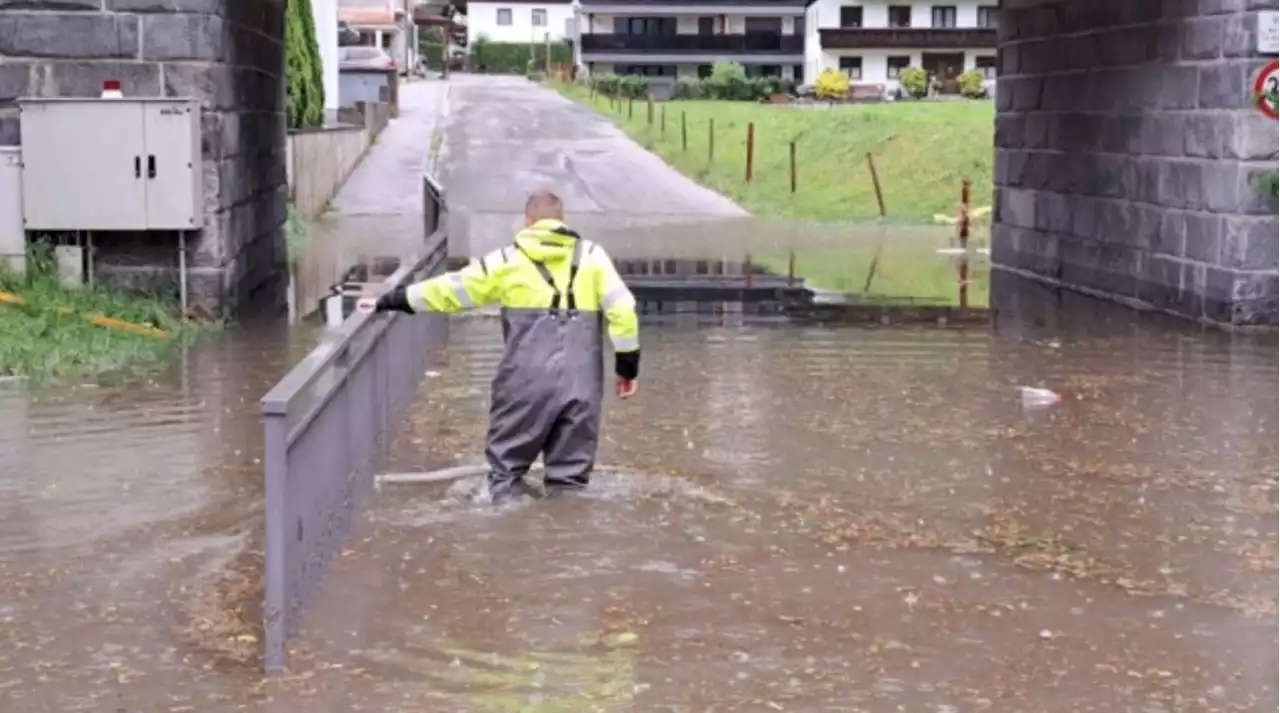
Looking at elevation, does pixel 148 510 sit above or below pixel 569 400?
below

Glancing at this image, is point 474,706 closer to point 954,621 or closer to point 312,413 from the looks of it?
point 312,413

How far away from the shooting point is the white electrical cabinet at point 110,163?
13.8m

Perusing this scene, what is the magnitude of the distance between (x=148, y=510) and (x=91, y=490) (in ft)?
1.78

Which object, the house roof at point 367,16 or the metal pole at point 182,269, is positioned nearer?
Answer: the metal pole at point 182,269

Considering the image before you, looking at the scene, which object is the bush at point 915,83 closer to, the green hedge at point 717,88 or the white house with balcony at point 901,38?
the green hedge at point 717,88

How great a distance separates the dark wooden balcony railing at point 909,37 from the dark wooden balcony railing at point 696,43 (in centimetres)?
1018

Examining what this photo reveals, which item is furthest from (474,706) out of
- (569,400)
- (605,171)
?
(605,171)

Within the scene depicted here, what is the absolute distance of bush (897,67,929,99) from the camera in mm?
67438

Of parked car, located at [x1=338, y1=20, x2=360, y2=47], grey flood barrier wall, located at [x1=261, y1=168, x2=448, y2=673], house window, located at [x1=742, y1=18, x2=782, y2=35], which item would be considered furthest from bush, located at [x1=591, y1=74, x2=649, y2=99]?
grey flood barrier wall, located at [x1=261, y1=168, x2=448, y2=673]

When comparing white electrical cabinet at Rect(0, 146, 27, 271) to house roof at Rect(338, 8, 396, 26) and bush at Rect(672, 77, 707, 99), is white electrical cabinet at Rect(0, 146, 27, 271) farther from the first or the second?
house roof at Rect(338, 8, 396, 26)

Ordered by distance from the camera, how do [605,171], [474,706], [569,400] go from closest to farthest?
[474,706]
[569,400]
[605,171]

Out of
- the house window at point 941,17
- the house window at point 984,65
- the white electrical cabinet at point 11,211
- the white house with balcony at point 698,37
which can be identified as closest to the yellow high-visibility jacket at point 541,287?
the white electrical cabinet at point 11,211

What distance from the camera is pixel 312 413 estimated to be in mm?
6469

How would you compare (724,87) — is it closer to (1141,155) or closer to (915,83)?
(915,83)
